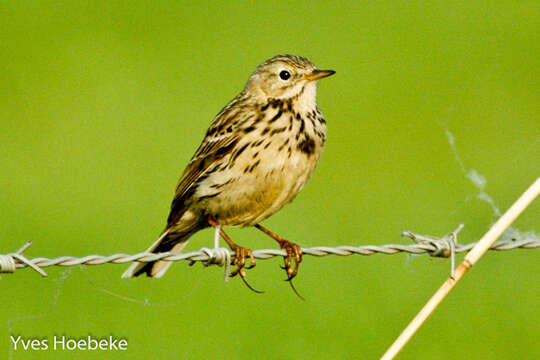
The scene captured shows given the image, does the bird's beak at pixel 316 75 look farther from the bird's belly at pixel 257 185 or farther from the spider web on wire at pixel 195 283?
the spider web on wire at pixel 195 283

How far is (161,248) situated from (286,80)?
1559 millimetres

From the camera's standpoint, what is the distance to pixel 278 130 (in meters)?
7.02

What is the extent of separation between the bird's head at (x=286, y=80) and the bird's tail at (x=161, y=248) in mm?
1130

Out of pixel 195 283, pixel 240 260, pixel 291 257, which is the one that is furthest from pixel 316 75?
pixel 195 283

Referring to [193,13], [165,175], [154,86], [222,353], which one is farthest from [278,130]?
[193,13]

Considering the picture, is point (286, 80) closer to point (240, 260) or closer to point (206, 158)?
point (206, 158)

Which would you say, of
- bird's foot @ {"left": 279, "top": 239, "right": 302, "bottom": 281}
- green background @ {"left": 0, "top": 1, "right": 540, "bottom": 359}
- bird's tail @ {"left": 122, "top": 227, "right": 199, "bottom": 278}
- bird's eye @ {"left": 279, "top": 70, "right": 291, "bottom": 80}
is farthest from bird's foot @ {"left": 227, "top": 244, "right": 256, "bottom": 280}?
Answer: green background @ {"left": 0, "top": 1, "right": 540, "bottom": 359}

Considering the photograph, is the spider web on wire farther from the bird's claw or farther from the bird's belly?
the bird's belly

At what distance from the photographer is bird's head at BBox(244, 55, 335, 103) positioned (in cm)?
740

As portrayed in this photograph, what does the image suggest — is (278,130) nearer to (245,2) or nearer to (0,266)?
(0,266)

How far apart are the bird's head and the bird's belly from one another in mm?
560

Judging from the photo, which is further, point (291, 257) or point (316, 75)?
point (316, 75)

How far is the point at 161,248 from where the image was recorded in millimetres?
7832

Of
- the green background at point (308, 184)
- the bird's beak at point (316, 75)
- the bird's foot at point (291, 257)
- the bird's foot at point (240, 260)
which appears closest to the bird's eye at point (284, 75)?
the bird's beak at point (316, 75)
